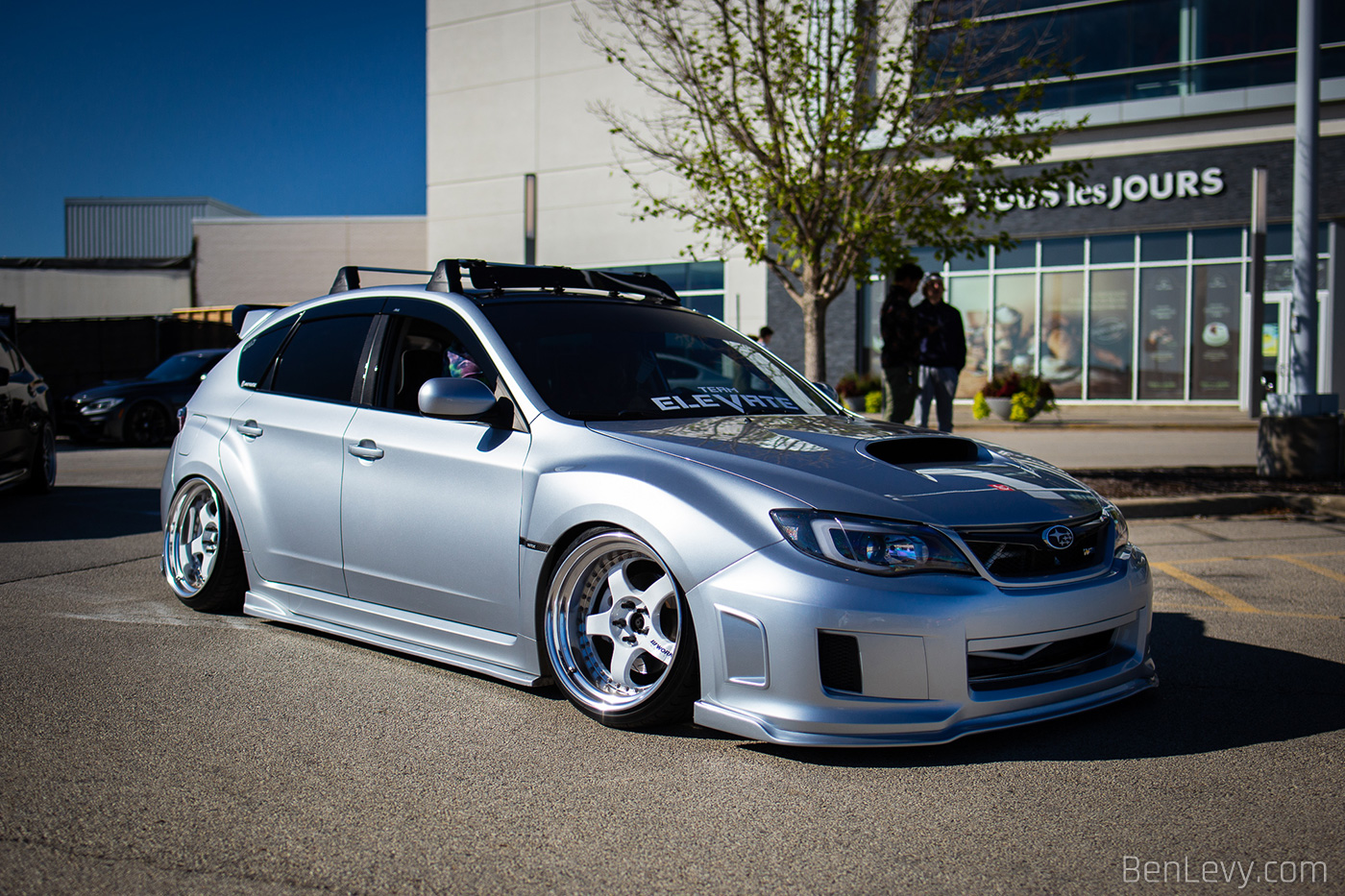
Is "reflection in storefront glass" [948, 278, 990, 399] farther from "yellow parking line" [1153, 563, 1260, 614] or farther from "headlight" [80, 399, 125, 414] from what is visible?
"yellow parking line" [1153, 563, 1260, 614]

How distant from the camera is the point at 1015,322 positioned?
2584cm

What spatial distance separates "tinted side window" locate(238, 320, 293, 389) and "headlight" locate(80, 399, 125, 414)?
12.3 m

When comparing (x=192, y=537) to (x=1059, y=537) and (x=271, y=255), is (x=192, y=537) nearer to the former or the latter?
(x=1059, y=537)

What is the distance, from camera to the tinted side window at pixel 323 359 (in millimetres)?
4840

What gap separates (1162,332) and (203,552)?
906 inches

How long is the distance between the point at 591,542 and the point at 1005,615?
52.2 inches

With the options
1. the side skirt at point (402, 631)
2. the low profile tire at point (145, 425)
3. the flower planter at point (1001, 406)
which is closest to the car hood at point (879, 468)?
the side skirt at point (402, 631)

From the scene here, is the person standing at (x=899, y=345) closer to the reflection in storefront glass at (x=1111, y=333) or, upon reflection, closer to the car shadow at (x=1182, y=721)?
the car shadow at (x=1182, y=721)

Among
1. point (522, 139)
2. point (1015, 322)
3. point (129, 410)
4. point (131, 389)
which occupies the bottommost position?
point (129, 410)

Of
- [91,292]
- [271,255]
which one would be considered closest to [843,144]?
[271,255]

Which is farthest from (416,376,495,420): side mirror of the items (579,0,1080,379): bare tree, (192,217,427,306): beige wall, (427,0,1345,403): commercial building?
(192,217,427,306): beige wall

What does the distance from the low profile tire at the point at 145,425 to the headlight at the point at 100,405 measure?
0.23m

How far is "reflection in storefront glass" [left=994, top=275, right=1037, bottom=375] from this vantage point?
25.6m

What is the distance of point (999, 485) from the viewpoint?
362cm
